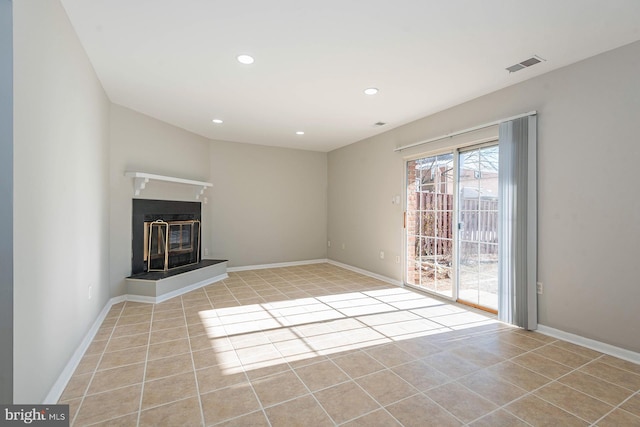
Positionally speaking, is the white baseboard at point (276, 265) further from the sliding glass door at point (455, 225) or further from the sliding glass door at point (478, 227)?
the sliding glass door at point (478, 227)

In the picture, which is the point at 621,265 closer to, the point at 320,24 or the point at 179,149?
the point at 320,24

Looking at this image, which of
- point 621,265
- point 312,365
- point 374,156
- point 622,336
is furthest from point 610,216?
point 374,156

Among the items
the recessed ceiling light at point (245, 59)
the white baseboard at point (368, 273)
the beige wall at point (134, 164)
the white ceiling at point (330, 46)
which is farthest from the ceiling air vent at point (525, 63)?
the beige wall at point (134, 164)

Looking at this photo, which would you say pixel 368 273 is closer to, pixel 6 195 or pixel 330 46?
pixel 330 46

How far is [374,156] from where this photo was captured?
213 inches

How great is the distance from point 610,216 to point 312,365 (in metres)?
2.80

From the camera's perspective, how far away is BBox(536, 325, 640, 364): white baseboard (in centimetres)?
240

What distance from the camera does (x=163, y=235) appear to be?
14.9 feet

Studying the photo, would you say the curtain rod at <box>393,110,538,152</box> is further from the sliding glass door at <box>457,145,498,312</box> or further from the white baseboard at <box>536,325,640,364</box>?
the white baseboard at <box>536,325,640,364</box>

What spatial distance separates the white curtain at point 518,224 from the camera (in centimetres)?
301

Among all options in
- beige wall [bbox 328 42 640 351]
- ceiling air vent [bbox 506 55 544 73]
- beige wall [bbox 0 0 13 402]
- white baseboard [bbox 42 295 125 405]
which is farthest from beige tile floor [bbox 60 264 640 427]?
ceiling air vent [bbox 506 55 544 73]

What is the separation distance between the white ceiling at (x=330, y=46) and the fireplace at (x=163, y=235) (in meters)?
1.48

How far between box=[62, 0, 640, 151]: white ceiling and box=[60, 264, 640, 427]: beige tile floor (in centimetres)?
259

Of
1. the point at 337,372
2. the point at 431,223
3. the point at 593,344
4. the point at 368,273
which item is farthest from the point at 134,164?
the point at 593,344
